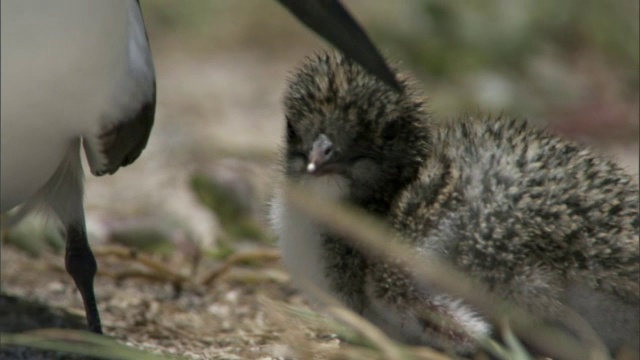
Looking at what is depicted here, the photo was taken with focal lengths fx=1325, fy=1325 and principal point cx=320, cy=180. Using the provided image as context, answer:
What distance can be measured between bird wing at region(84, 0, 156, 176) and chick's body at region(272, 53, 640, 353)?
0.34 meters

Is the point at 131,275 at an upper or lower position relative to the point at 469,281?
lower

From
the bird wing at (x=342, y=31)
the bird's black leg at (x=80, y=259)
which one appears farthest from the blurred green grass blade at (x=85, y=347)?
the bird wing at (x=342, y=31)

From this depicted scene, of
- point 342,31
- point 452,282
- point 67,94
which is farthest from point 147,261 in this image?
point 452,282

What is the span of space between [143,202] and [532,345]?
2.33 metres

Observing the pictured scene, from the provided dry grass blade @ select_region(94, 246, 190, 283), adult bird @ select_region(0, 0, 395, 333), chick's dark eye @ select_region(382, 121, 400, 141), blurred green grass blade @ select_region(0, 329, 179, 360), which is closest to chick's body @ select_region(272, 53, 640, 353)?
chick's dark eye @ select_region(382, 121, 400, 141)

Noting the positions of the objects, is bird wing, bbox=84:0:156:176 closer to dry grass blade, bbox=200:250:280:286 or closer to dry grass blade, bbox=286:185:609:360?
dry grass blade, bbox=286:185:609:360

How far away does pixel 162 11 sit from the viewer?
705cm

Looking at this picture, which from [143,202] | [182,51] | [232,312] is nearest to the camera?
[232,312]

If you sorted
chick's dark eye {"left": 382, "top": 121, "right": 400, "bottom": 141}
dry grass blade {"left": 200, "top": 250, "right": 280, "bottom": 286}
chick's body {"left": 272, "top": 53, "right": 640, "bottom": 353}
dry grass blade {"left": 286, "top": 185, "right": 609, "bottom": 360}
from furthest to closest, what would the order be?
dry grass blade {"left": 200, "top": 250, "right": 280, "bottom": 286}
chick's dark eye {"left": 382, "top": 121, "right": 400, "bottom": 141}
chick's body {"left": 272, "top": 53, "right": 640, "bottom": 353}
dry grass blade {"left": 286, "top": 185, "right": 609, "bottom": 360}

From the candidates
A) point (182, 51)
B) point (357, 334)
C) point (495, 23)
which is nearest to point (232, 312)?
point (357, 334)

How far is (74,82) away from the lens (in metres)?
2.84

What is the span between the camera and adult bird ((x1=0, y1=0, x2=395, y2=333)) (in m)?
2.73

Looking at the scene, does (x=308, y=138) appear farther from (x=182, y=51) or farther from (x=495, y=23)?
(x=182, y=51)

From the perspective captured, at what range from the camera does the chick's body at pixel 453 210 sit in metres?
2.79
